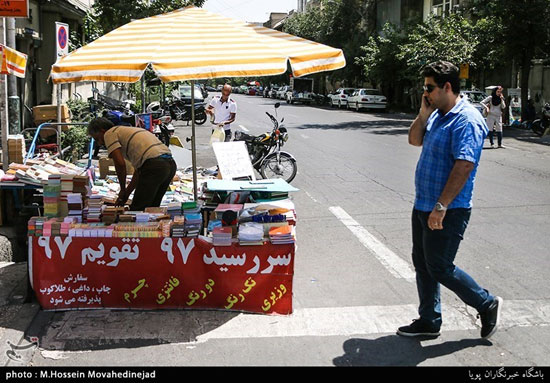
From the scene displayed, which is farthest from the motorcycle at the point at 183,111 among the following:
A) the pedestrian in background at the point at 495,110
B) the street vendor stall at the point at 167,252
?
the street vendor stall at the point at 167,252

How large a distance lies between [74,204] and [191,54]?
1.70 m

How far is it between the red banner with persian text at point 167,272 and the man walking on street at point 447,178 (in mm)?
1312

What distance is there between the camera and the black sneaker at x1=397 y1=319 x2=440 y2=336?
4.71 metres

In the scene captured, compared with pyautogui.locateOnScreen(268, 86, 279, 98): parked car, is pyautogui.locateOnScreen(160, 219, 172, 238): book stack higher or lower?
lower

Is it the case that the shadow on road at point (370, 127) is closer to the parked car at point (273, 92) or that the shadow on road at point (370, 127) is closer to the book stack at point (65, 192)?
the book stack at point (65, 192)

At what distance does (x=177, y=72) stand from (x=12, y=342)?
8.16ft

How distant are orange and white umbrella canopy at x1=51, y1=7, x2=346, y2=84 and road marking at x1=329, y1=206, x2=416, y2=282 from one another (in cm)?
218

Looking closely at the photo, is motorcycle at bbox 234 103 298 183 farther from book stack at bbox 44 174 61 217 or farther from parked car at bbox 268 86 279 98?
parked car at bbox 268 86 279 98

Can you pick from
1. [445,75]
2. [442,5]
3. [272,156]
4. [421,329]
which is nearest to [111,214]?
[421,329]

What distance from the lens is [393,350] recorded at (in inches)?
178

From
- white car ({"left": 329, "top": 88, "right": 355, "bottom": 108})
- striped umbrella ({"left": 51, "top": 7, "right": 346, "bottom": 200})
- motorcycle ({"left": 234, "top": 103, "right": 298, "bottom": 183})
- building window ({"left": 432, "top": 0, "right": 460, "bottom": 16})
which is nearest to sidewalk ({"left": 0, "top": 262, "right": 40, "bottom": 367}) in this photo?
striped umbrella ({"left": 51, "top": 7, "right": 346, "bottom": 200})

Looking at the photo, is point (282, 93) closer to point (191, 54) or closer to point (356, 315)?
point (191, 54)

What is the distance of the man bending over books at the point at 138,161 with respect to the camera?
250 inches

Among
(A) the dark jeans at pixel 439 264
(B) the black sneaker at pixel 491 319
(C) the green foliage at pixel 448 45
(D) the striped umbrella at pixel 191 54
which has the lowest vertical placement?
(B) the black sneaker at pixel 491 319
